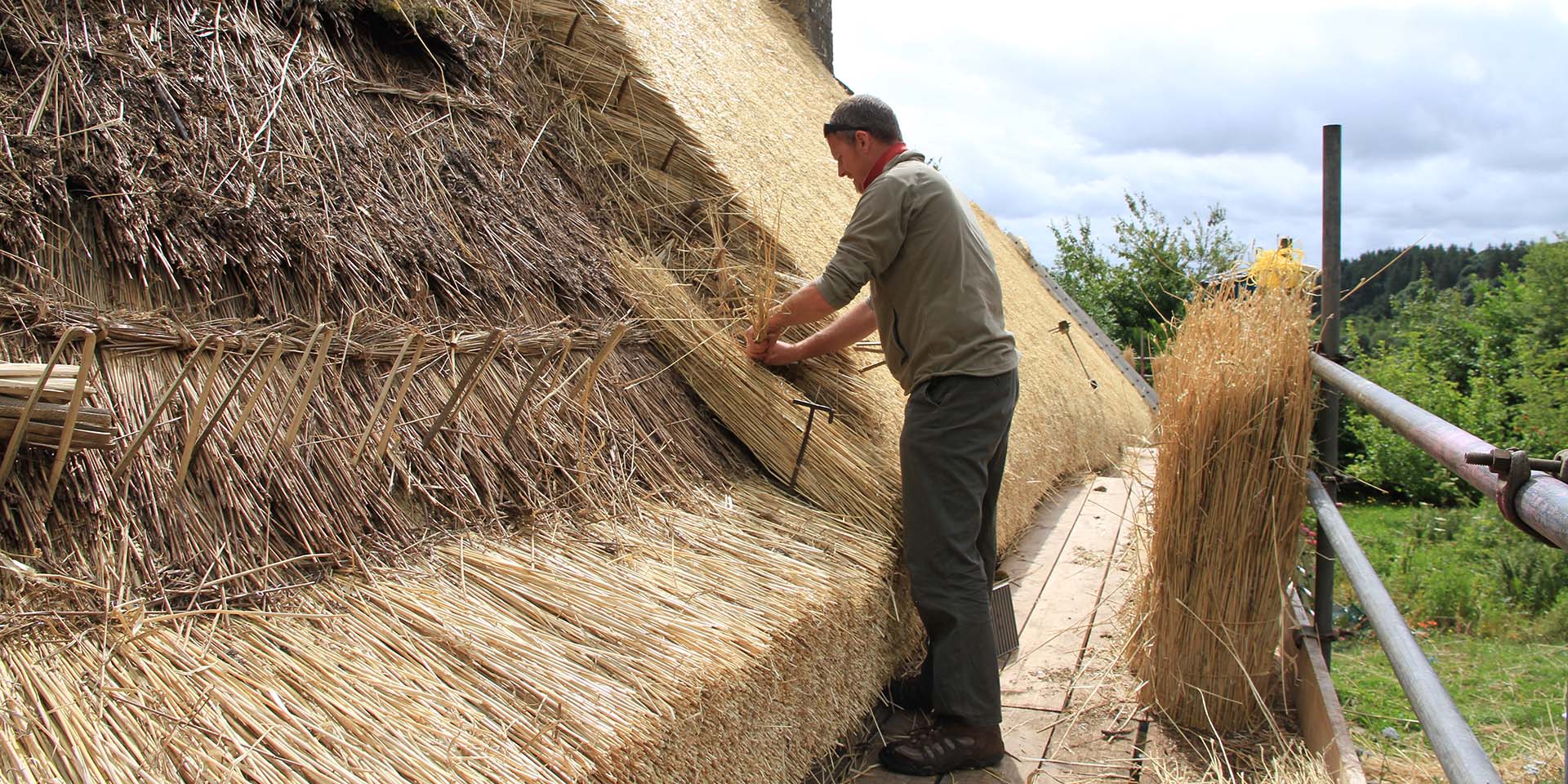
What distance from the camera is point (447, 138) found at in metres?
2.55

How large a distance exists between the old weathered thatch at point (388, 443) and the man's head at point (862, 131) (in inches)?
14.4

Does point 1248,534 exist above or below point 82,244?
below

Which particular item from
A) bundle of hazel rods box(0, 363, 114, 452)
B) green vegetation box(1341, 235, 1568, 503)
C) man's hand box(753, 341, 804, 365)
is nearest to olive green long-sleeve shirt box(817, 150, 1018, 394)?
man's hand box(753, 341, 804, 365)

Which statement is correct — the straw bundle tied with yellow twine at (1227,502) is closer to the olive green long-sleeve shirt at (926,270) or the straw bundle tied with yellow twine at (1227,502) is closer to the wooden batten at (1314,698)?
the wooden batten at (1314,698)

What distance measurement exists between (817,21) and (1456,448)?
623 centimetres

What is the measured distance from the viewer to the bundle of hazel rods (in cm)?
136

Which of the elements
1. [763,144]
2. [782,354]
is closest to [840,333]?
[782,354]

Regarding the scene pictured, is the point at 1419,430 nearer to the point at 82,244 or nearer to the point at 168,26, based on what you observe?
the point at 82,244

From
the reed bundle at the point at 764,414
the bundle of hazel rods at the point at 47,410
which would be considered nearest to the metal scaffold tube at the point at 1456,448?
the reed bundle at the point at 764,414

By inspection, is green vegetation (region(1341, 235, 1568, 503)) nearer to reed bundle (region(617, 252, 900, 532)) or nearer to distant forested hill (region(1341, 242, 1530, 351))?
distant forested hill (region(1341, 242, 1530, 351))

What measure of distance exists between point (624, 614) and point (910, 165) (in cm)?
130

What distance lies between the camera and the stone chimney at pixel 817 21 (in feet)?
22.8

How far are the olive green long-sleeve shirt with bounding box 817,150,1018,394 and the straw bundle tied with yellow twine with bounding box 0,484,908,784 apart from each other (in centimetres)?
58

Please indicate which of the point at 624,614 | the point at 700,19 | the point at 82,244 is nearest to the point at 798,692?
the point at 624,614
